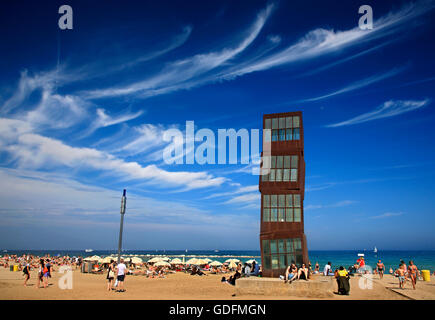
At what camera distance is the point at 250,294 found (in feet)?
60.5

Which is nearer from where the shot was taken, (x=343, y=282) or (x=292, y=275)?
Answer: (x=343, y=282)

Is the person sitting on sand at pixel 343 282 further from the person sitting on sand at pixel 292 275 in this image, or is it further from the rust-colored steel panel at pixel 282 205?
the rust-colored steel panel at pixel 282 205

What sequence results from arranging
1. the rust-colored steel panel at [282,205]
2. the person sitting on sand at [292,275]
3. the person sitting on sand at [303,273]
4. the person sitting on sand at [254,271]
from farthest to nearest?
1. the person sitting on sand at [254,271]
2. the rust-colored steel panel at [282,205]
3. the person sitting on sand at [303,273]
4. the person sitting on sand at [292,275]

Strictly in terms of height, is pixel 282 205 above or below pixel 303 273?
above

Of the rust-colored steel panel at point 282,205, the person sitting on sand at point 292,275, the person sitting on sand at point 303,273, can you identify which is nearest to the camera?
the person sitting on sand at point 292,275

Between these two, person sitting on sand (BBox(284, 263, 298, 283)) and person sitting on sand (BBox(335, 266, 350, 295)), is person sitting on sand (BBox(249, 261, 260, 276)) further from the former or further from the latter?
person sitting on sand (BBox(335, 266, 350, 295))

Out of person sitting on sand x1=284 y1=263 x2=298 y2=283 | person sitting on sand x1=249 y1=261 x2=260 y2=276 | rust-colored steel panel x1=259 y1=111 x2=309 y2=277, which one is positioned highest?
rust-colored steel panel x1=259 y1=111 x2=309 y2=277

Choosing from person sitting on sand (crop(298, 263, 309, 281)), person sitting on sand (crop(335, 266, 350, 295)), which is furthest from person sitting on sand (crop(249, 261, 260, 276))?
person sitting on sand (crop(335, 266, 350, 295))

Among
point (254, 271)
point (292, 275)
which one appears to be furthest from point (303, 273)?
point (254, 271)

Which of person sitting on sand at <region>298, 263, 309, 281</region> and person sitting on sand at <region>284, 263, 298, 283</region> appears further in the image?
person sitting on sand at <region>298, 263, 309, 281</region>

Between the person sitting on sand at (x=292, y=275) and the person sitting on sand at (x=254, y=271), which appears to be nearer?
the person sitting on sand at (x=292, y=275)

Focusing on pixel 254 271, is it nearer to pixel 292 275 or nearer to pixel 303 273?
pixel 292 275

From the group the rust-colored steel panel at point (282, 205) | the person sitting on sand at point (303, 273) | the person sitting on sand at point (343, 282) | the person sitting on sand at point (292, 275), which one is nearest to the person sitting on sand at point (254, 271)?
the rust-colored steel panel at point (282, 205)
